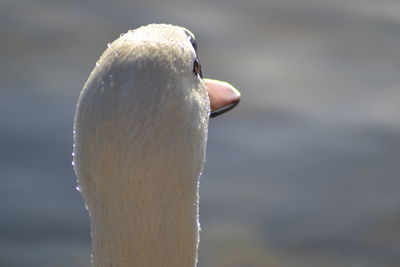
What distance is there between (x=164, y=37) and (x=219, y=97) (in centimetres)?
77

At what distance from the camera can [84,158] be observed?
3371mm

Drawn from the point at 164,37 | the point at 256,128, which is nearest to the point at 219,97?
the point at 164,37

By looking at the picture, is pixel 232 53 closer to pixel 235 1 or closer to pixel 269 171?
pixel 235 1

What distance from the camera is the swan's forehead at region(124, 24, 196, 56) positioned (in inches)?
138

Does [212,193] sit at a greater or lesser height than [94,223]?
lesser

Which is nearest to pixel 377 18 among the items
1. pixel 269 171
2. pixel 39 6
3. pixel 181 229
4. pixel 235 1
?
pixel 235 1

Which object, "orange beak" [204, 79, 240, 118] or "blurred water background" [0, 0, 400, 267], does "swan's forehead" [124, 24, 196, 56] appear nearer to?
"orange beak" [204, 79, 240, 118]

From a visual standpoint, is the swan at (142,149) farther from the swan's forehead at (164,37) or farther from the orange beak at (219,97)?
the orange beak at (219,97)

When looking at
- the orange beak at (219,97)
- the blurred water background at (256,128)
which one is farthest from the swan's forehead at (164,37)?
the blurred water background at (256,128)

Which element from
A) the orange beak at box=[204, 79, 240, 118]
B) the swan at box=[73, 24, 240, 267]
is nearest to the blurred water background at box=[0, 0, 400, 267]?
the orange beak at box=[204, 79, 240, 118]

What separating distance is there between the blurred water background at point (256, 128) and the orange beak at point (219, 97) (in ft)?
5.33

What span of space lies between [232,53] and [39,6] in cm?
128

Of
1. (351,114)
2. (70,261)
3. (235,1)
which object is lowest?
(70,261)

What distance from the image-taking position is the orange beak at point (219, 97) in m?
4.27
